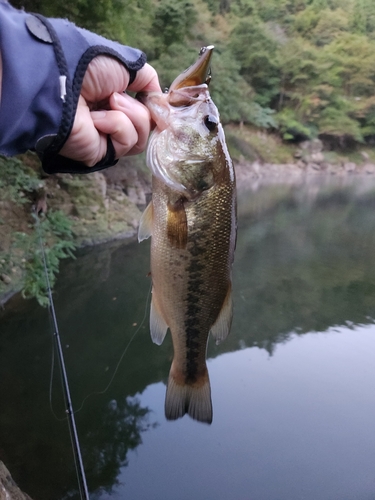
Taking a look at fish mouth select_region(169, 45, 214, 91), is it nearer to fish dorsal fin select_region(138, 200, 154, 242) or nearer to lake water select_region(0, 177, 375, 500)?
fish dorsal fin select_region(138, 200, 154, 242)

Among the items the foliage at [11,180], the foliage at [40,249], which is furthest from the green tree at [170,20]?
the foliage at [11,180]

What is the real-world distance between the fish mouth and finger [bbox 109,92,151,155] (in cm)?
13

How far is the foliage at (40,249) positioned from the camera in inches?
213

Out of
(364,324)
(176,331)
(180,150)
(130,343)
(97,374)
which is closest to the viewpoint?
(180,150)

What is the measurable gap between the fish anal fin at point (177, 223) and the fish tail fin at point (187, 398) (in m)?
0.63

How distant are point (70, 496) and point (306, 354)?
3.32m

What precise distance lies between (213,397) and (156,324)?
300 cm

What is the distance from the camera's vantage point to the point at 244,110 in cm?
2173

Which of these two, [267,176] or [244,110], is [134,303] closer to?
[267,176]

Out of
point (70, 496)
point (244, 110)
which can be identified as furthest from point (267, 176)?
point (70, 496)

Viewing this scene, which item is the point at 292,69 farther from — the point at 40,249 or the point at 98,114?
the point at 98,114

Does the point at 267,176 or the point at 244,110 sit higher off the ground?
the point at 244,110

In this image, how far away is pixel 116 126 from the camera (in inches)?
51.7

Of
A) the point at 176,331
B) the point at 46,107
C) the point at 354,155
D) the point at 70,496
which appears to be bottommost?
the point at 354,155
